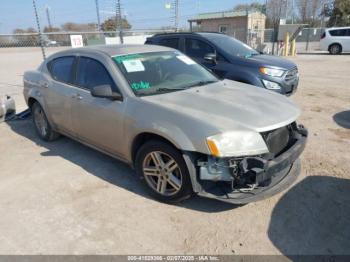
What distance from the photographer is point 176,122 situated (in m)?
3.04

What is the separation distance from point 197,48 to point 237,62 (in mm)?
1177

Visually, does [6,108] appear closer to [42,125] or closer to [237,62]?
[42,125]

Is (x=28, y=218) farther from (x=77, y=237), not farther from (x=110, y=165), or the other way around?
(x=110, y=165)

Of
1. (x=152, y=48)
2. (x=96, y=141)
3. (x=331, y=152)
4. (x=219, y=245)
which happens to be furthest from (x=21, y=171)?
(x=331, y=152)

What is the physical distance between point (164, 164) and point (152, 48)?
6.19 ft

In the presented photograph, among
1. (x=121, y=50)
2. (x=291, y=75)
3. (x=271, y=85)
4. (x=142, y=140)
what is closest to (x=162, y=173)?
(x=142, y=140)

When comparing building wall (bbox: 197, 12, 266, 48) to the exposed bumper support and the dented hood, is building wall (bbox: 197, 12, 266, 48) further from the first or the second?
the dented hood

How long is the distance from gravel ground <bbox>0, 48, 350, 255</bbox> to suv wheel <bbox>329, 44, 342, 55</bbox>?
19097mm

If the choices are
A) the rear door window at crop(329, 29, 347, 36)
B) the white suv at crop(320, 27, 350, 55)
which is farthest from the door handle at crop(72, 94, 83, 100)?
the rear door window at crop(329, 29, 347, 36)

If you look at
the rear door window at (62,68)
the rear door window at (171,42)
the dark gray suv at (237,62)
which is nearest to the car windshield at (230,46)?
the dark gray suv at (237,62)

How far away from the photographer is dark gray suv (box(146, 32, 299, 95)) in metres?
6.27

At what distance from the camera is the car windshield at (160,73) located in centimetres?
364

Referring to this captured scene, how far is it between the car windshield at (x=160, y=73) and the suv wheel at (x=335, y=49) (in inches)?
790

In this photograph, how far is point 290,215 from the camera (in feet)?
10.3
